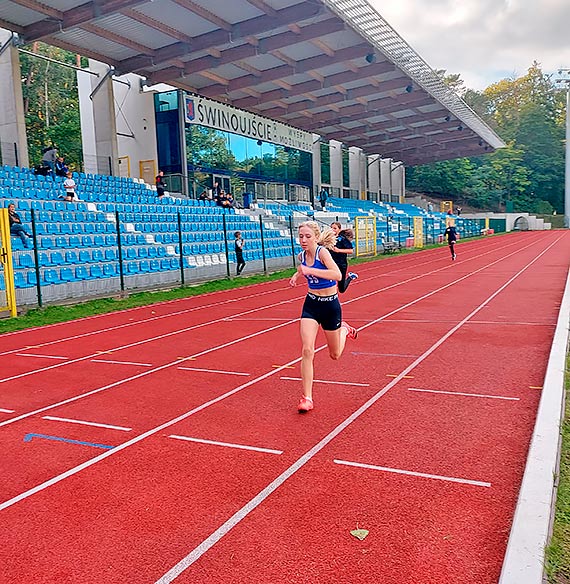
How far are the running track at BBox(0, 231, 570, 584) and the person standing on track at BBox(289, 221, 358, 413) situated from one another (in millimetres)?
474

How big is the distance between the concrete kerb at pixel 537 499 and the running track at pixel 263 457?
4.7 inches

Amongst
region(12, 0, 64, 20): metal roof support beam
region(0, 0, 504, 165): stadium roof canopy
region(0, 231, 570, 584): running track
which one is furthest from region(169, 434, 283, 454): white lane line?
region(12, 0, 64, 20): metal roof support beam

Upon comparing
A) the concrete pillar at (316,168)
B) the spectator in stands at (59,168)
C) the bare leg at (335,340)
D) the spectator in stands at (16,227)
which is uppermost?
the concrete pillar at (316,168)

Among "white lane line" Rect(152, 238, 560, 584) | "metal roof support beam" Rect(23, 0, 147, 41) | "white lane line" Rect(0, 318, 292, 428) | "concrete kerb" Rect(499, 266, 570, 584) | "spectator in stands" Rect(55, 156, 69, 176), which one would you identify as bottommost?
"white lane line" Rect(152, 238, 560, 584)

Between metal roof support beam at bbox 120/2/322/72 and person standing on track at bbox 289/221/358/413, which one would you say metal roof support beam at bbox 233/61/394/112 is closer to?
metal roof support beam at bbox 120/2/322/72

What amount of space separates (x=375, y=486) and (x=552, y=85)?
10223cm

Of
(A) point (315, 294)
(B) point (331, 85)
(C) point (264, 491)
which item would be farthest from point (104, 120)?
(C) point (264, 491)

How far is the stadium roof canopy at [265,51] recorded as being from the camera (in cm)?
2009

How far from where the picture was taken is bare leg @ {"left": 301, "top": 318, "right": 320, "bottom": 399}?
539cm

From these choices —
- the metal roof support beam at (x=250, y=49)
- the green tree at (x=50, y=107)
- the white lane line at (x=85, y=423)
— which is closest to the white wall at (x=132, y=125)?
the metal roof support beam at (x=250, y=49)

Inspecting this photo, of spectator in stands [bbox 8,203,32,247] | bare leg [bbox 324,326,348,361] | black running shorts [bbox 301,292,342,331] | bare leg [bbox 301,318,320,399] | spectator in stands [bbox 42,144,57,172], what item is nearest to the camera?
bare leg [bbox 301,318,320,399]

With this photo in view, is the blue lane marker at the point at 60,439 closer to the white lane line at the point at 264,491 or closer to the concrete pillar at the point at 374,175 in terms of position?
the white lane line at the point at 264,491

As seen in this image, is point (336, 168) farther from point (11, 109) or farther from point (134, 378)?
point (134, 378)

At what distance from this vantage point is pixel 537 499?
136 inches
